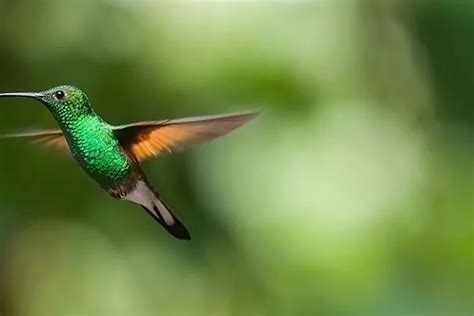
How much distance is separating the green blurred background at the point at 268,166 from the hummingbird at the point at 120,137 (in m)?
0.54

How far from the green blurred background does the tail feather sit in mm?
483

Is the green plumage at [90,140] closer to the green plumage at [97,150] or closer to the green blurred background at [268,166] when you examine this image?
the green plumage at [97,150]

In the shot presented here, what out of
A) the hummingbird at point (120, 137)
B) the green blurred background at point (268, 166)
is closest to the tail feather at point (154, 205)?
the hummingbird at point (120, 137)

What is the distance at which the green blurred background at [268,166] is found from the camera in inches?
39.3

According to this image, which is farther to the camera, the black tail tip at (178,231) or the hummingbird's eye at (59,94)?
the black tail tip at (178,231)

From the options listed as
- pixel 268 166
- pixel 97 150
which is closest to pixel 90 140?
pixel 97 150

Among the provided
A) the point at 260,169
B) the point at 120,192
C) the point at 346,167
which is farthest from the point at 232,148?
the point at 120,192

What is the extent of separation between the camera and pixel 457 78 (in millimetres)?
1147

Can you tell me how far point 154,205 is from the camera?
17.3 inches

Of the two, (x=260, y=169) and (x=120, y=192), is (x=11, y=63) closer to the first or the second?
(x=260, y=169)

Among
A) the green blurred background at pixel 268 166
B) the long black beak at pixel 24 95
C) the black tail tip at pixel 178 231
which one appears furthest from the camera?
the green blurred background at pixel 268 166

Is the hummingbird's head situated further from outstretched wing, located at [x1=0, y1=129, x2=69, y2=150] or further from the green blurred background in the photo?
the green blurred background

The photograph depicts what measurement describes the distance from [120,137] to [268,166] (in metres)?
0.66

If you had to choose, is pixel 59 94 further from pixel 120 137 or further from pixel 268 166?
pixel 268 166
